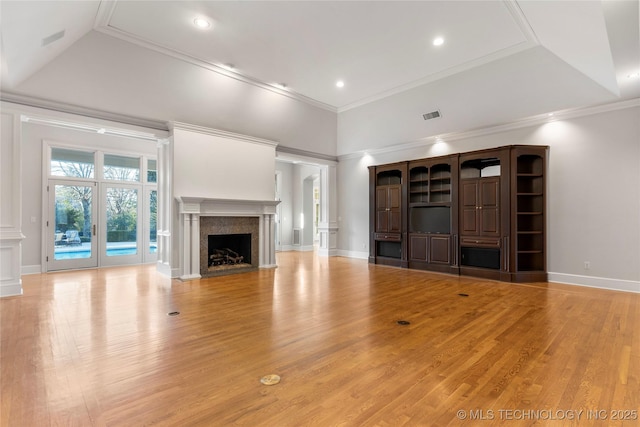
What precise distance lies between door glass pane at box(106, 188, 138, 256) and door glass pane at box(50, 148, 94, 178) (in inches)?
25.8

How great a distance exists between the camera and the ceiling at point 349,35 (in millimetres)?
3807

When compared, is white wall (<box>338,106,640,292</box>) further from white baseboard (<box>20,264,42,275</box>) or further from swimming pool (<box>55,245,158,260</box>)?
white baseboard (<box>20,264,42,275</box>)

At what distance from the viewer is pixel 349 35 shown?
5.56 m

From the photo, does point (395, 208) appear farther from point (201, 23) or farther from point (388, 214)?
point (201, 23)

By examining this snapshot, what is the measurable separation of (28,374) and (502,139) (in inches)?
316

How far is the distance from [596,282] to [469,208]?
2455 millimetres

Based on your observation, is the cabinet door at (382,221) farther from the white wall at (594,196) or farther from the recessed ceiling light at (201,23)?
the recessed ceiling light at (201,23)

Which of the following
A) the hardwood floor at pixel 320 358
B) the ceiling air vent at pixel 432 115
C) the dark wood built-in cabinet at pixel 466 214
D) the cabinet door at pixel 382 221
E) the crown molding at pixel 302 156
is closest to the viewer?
the hardwood floor at pixel 320 358

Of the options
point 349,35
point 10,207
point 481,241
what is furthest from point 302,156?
point 10,207

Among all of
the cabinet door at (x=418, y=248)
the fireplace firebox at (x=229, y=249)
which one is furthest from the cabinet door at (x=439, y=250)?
the fireplace firebox at (x=229, y=249)

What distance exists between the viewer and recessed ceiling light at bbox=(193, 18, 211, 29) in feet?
16.8

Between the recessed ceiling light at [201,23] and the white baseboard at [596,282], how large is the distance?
776cm

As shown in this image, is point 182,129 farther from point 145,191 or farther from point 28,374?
point 28,374

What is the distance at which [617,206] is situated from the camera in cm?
532
